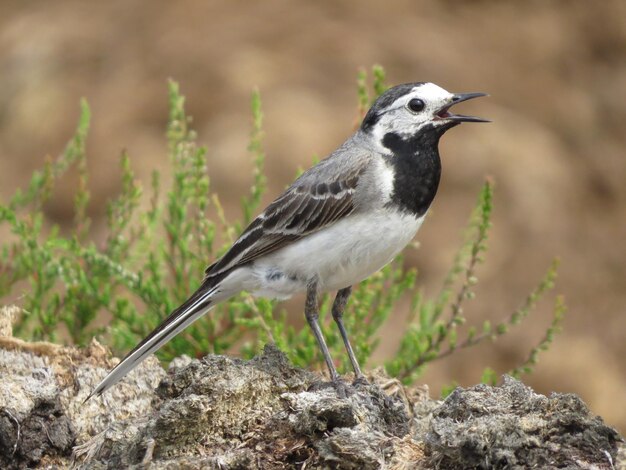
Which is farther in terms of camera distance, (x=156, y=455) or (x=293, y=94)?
(x=293, y=94)

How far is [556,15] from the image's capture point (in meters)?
11.4

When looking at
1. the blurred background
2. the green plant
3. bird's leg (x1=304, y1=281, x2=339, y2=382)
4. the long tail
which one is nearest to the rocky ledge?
the long tail

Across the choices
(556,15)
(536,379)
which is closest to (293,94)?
(556,15)

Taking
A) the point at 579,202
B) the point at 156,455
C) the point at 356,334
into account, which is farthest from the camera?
the point at 579,202

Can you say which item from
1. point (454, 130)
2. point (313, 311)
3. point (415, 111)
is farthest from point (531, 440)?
point (454, 130)

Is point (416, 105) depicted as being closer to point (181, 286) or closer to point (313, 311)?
point (313, 311)

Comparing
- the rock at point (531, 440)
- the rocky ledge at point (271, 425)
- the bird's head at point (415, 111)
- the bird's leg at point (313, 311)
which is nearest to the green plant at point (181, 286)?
the bird's leg at point (313, 311)

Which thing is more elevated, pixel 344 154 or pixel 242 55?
pixel 242 55

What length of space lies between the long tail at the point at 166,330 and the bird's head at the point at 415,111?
3.66 ft

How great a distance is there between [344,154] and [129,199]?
176 centimetres

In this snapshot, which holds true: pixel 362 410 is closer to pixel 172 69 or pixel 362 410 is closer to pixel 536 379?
pixel 536 379

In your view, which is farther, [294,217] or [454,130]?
[454,130]

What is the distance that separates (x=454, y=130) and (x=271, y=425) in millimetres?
6803

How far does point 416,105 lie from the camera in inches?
214
